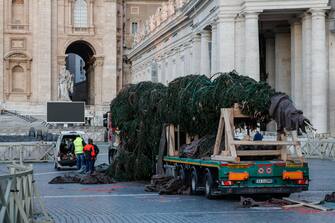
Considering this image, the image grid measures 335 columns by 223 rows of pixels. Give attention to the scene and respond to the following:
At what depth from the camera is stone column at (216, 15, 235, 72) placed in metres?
40.0

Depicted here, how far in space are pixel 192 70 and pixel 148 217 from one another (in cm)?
3818

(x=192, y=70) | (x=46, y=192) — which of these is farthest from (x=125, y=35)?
(x=46, y=192)

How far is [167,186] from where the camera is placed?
19.7m

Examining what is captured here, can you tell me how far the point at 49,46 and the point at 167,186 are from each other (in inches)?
2431

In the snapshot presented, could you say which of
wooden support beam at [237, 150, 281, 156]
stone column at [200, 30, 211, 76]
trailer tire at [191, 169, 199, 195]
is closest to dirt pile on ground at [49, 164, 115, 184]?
trailer tire at [191, 169, 199, 195]

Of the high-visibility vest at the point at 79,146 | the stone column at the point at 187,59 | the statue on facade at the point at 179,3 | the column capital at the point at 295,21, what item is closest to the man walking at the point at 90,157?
the high-visibility vest at the point at 79,146

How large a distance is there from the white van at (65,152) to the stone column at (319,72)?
12.1m

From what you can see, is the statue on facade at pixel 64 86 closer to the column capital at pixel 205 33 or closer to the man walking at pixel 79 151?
the column capital at pixel 205 33

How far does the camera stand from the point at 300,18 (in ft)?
130

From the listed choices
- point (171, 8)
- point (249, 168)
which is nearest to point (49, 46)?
point (171, 8)

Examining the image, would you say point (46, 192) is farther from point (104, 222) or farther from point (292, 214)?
point (292, 214)

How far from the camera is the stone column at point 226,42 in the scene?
4000cm

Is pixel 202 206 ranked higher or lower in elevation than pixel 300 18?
lower

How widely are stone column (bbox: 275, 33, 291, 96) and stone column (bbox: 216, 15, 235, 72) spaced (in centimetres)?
477
